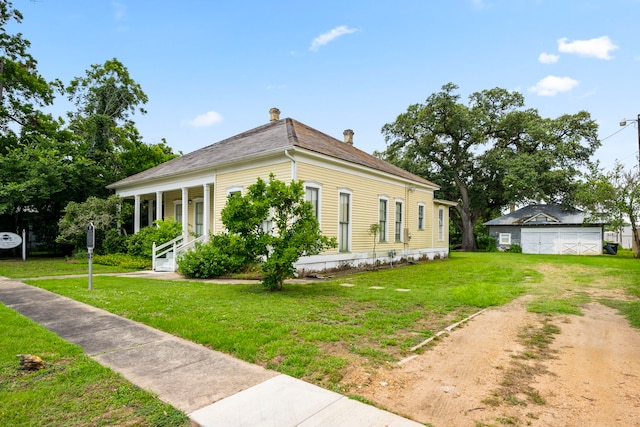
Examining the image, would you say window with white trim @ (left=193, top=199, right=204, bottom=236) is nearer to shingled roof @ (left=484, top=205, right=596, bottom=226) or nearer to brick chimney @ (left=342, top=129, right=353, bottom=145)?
brick chimney @ (left=342, top=129, right=353, bottom=145)

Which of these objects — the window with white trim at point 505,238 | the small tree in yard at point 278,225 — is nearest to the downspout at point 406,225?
the small tree in yard at point 278,225

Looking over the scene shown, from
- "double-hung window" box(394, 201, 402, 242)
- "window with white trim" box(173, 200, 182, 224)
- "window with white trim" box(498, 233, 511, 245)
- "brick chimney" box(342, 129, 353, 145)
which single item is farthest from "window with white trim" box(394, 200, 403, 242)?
"window with white trim" box(498, 233, 511, 245)

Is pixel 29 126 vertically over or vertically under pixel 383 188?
over

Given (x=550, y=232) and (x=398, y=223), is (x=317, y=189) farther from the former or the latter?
(x=550, y=232)

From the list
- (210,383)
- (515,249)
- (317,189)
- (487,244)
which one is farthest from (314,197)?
(487,244)

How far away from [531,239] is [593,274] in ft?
59.4

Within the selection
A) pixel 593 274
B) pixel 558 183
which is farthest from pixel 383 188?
pixel 558 183

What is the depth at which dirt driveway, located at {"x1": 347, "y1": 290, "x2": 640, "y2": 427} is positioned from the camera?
277 centimetres

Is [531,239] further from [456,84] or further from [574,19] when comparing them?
[574,19]

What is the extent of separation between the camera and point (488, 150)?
103ft

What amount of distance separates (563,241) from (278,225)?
2889 cm

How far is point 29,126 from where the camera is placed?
75.2 feet

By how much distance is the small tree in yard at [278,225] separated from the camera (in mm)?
8102

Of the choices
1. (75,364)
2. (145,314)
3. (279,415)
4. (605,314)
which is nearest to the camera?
(279,415)
